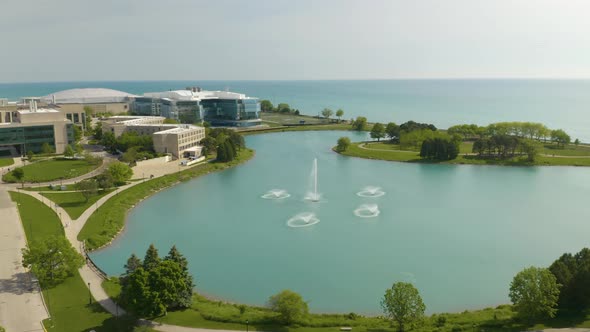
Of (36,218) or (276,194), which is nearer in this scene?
(36,218)

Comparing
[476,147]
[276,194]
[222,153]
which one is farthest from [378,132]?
[276,194]

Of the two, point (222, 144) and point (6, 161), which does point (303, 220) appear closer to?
point (222, 144)

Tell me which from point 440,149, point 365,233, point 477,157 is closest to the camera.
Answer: point 365,233

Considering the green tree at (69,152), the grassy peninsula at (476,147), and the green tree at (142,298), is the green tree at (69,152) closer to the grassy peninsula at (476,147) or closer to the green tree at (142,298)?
the grassy peninsula at (476,147)

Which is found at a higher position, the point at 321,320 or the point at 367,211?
the point at 367,211

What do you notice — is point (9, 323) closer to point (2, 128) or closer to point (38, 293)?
point (38, 293)

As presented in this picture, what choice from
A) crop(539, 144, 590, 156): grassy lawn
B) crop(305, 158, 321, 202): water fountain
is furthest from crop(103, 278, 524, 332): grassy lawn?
crop(539, 144, 590, 156): grassy lawn
